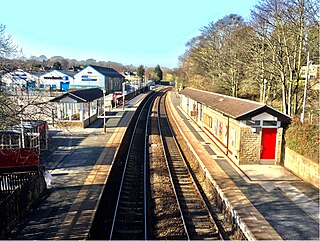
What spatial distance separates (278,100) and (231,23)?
1717cm

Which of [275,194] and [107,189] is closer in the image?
[275,194]

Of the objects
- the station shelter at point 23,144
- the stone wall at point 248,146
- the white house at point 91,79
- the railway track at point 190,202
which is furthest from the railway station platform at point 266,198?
the white house at point 91,79

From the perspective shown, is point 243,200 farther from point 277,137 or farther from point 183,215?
point 277,137

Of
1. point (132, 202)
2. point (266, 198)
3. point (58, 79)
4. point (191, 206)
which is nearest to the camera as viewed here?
point (266, 198)

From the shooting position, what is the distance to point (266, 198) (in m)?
11.4

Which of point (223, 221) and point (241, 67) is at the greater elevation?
point (241, 67)

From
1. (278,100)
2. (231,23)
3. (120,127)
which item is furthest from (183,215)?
(231,23)

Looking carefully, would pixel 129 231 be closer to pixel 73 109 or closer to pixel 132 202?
pixel 132 202

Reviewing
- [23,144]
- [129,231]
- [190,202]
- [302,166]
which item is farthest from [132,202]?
[302,166]

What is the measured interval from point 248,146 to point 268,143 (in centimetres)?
103

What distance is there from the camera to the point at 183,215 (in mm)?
10703

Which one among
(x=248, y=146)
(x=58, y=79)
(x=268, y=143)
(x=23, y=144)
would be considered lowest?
(x=248, y=146)

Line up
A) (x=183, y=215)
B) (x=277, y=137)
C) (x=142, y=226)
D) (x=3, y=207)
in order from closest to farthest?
(x=3, y=207) → (x=142, y=226) → (x=183, y=215) → (x=277, y=137)

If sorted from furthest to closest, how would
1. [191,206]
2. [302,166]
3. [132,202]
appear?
[302,166] → [132,202] → [191,206]
